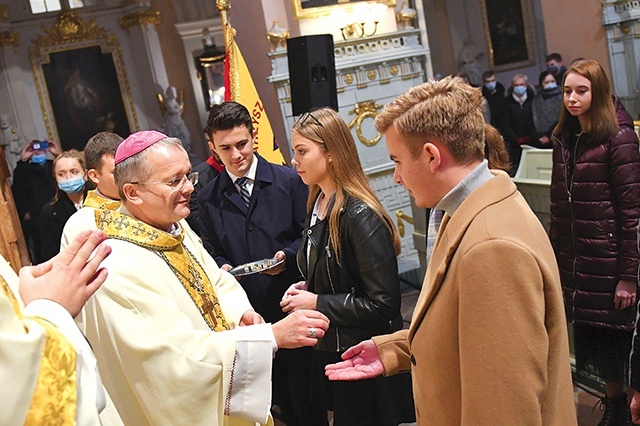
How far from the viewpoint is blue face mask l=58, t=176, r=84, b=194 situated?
5.06 meters

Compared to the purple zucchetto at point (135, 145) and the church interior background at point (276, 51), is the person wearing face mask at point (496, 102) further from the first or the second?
the purple zucchetto at point (135, 145)

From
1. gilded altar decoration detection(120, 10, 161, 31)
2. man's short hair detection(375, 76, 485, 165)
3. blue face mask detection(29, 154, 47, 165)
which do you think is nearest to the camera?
man's short hair detection(375, 76, 485, 165)

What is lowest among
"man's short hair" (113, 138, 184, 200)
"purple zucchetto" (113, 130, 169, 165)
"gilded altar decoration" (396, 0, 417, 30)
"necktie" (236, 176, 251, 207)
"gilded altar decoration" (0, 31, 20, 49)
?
"necktie" (236, 176, 251, 207)

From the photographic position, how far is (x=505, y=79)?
15.2 m

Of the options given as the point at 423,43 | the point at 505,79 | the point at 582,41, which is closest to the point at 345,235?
the point at 423,43

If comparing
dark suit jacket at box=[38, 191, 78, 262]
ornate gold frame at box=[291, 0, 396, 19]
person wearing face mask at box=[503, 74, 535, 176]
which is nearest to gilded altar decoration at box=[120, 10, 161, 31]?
ornate gold frame at box=[291, 0, 396, 19]

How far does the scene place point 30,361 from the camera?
1585 mm

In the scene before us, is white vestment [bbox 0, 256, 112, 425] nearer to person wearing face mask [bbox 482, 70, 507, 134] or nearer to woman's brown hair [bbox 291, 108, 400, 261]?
woman's brown hair [bbox 291, 108, 400, 261]

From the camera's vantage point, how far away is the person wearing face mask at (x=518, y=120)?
977 centimetres

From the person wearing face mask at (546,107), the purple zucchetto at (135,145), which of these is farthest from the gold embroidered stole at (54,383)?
the person wearing face mask at (546,107)

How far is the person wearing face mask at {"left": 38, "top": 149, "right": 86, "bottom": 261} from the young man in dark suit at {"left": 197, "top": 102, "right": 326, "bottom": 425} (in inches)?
66.4

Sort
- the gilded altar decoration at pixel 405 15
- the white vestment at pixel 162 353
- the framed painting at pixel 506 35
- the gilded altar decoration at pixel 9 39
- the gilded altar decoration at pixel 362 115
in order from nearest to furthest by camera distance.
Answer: the white vestment at pixel 162 353 < the gilded altar decoration at pixel 362 115 < the gilded altar decoration at pixel 405 15 < the gilded altar decoration at pixel 9 39 < the framed painting at pixel 506 35

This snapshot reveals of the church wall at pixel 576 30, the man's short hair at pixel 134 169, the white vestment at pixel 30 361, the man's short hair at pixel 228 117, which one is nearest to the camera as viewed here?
the white vestment at pixel 30 361

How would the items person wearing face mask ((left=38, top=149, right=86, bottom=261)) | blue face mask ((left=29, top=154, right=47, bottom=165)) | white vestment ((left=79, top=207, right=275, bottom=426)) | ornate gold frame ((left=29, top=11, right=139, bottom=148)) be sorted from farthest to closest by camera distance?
ornate gold frame ((left=29, top=11, right=139, bottom=148)), blue face mask ((left=29, top=154, right=47, bottom=165)), person wearing face mask ((left=38, top=149, right=86, bottom=261)), white vestment ((left=79, top=207, right=275, bottom=426))
